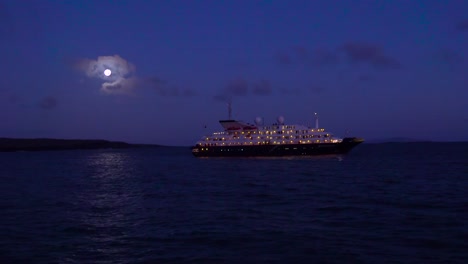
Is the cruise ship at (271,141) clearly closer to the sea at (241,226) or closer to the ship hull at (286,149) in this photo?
the ship hull at (286,149)

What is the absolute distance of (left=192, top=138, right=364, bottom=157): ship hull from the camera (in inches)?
3971

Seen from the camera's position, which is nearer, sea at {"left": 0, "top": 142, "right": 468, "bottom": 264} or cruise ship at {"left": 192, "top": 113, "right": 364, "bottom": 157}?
sea at {"left": 0, "top": 142, "right": 468, "bottom": 264}

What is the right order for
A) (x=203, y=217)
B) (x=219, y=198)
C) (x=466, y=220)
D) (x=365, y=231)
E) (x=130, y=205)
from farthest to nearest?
(x=219, y=198) → (x=130, y=205) → (x=203, y=217) → (x=466, y=220) → (x=365, y=231)

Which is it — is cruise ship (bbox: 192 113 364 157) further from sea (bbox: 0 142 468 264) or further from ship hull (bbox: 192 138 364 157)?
sea (bbox: 0 142 468 264)

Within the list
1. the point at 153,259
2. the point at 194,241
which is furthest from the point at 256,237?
the point at 153,259

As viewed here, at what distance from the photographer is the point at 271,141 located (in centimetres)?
10475

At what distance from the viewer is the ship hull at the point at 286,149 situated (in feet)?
331

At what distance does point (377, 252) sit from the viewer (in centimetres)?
1691

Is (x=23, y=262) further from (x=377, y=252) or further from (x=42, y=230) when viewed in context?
(x=377, y=252)

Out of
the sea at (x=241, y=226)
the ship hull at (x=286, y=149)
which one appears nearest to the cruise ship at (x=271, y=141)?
the ship hull at (x=286, y=149)

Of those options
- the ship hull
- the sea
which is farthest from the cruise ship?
the sea

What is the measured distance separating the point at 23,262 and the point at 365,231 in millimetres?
15456

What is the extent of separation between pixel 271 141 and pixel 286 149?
441cm

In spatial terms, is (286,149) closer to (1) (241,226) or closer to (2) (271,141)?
(2) (271,141)
